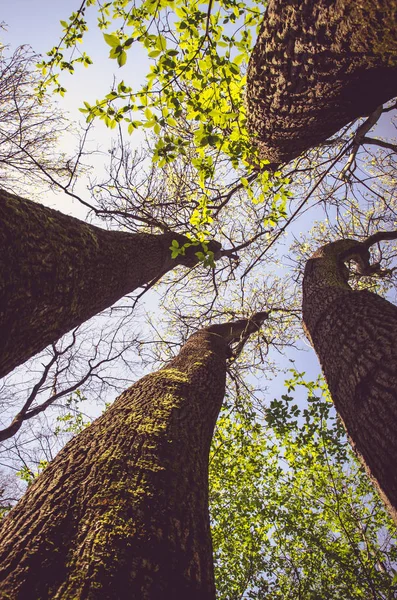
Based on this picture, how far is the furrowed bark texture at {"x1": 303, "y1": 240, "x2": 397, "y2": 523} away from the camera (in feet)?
5.06

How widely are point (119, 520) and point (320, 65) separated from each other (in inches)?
101

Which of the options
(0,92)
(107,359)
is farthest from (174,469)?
(0,92)

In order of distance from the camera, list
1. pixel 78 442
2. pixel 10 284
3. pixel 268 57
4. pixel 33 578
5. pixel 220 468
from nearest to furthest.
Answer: pixel 33 578
pixel 10 284
pixel 78 442
pixel 268 57
pixel 220 468

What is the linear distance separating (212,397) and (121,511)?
5.25ft

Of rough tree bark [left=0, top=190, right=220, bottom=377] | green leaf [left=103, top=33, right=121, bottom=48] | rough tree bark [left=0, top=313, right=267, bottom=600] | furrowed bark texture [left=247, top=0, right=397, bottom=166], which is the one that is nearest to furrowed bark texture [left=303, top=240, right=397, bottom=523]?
rough tree bark [left=0, top=313, right=267, bottom=600]

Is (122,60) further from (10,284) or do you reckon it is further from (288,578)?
(288,578)

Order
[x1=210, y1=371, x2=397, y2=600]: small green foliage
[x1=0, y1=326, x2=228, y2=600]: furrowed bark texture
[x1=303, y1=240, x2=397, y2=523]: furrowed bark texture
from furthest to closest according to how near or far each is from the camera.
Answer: [x1=210, y1=371, x2=397, y2=600]: small green foliage
[x1=303, y1=240, x2=397, y2=523]: furrowed bark texture
[x1=0, y1=326, x2=228, y2=600]: furrowed bark texture

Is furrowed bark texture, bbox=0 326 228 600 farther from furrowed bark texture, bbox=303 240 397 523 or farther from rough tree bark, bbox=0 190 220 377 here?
furrowed bark texture, bbox=303 240 397 523

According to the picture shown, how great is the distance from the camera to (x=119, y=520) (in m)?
1.16

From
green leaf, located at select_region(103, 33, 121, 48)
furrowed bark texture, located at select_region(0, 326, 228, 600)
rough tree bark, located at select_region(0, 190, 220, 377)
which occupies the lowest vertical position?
furrowed bark texture, located at select_region(0, 326, 228, 600)

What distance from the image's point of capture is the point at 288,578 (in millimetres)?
4785

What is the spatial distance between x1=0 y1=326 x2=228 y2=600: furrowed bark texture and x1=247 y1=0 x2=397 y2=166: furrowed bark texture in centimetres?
238

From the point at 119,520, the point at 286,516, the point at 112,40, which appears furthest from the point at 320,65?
the point at 286,516

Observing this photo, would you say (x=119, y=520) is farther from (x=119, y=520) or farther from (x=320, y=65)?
(x=320, y=65)
